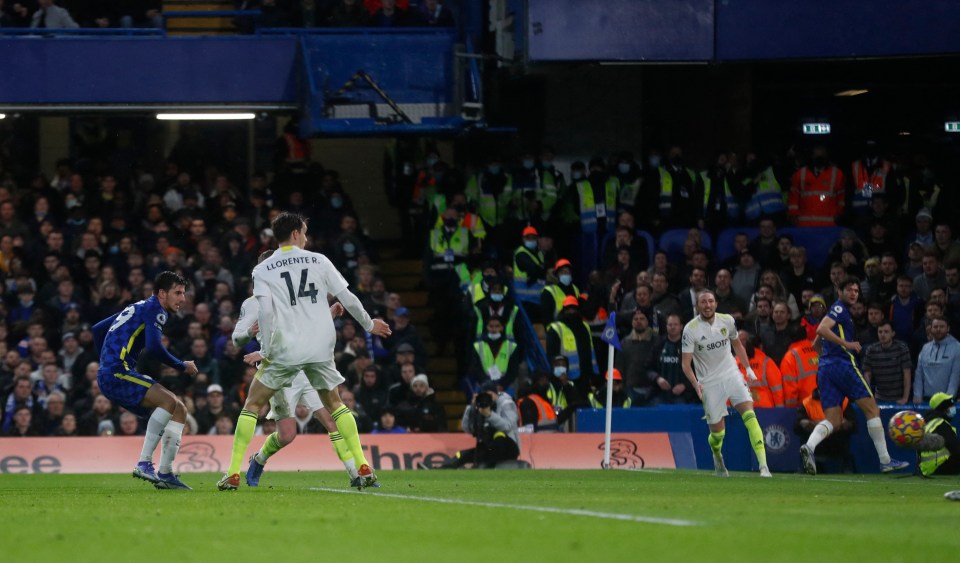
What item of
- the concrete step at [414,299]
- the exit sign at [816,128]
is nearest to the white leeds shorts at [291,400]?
the concrete step at [414,299]

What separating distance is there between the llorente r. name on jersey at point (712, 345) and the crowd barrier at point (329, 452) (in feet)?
10.0

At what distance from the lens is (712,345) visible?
17188 mm

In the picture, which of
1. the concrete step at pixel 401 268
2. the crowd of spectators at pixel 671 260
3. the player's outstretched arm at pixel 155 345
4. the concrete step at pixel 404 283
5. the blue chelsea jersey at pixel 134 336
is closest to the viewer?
the player's outstretched arm at pixel 155 345

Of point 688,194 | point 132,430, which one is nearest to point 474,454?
point 132,430

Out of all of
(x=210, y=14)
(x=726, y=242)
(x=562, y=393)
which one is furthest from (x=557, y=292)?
(x=210, y=14)

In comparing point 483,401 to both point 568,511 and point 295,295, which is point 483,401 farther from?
point 568,511

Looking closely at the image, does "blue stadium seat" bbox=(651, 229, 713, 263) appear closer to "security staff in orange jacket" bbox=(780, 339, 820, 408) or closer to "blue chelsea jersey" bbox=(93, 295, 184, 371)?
"security staff in orange jacket" bbox=(780, 339, 820, 408)

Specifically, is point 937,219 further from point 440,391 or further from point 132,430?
point 132,430

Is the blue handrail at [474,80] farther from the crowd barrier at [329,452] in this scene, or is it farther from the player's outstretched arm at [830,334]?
the player's outstretched arm at [830,334]

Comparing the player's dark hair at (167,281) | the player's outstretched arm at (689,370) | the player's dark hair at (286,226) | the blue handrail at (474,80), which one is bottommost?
the player's outstretched arm at (689,370)

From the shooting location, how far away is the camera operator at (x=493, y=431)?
19906 millimetres

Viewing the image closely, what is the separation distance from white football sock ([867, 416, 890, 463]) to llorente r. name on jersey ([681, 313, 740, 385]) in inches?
84.8

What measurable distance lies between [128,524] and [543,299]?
1355cm

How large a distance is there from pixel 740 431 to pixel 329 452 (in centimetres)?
508
